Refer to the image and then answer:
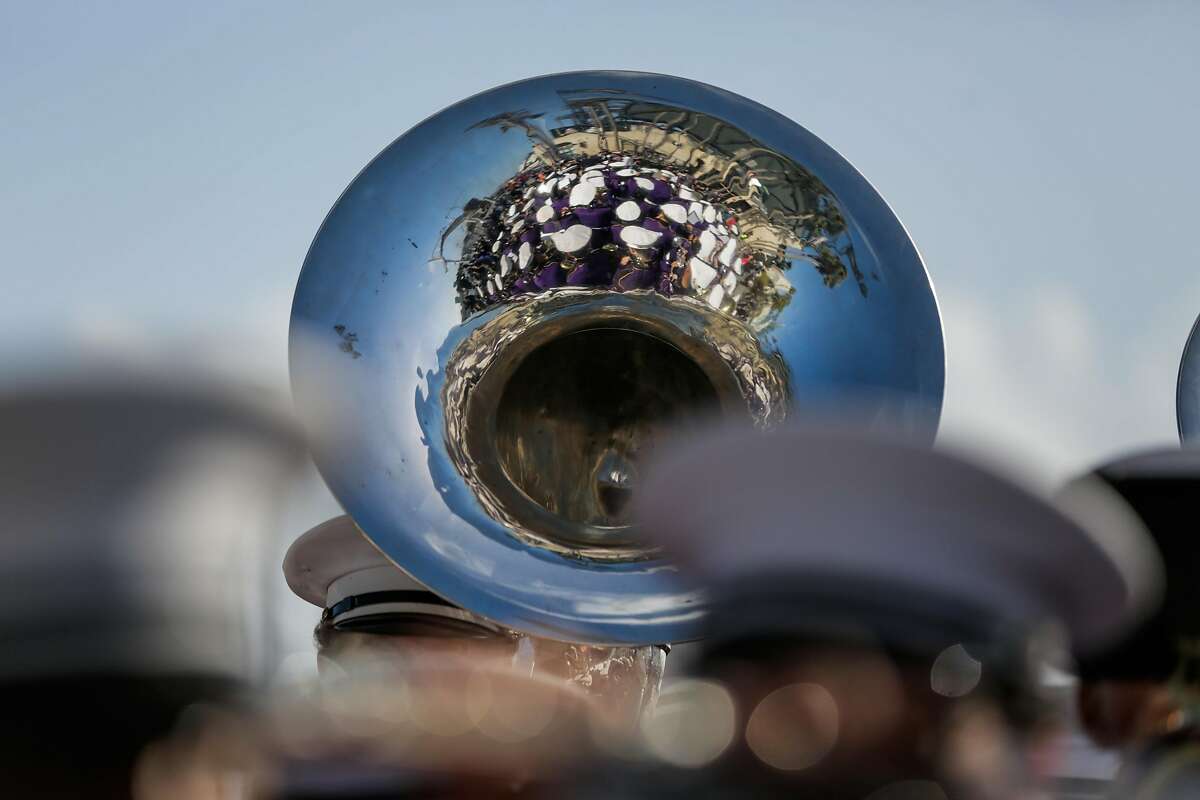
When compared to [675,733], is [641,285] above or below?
above

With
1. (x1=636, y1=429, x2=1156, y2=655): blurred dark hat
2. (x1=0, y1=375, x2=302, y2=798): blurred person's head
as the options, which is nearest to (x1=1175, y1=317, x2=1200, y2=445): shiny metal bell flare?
(x1=636, y1=429, x2=1156, y2=655): blurred dark hat

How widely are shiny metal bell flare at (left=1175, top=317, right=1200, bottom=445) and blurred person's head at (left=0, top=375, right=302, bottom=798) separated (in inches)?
83.8

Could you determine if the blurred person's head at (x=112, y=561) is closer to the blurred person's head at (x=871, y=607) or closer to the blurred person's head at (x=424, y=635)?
the blurred person's head at (x=871, y=607)

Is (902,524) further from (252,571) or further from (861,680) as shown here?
(252,571)

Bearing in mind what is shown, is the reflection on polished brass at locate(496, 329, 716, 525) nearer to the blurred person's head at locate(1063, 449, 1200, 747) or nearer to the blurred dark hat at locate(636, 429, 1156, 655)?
the blurred person's head at locate(1063, 449, 1200, 747)

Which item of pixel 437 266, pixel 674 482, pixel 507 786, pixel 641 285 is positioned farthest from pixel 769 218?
pixel 507 786

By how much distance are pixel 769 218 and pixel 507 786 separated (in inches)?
43.9

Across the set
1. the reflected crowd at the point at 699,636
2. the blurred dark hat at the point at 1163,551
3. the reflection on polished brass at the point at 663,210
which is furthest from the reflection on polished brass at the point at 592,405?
→ the blurred dark hat at the point at 1163,551

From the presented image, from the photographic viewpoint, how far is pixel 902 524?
0.81 meters

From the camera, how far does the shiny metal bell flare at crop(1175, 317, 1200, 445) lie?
2.52 meters

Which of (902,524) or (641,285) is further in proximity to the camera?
(641,285)

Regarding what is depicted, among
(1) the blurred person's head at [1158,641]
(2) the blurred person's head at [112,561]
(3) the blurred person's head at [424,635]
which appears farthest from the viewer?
(3) the blurred person's head at [424,635]

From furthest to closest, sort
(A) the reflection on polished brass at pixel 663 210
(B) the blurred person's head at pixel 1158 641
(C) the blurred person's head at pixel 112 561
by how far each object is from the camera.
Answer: (A) the reflection on polished brass at pixel 663 210, (B) the blurred person's head at pixel 1158 641, (C) the blurred person's head at pixel 112 561

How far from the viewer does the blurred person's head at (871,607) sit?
2.55 ft
